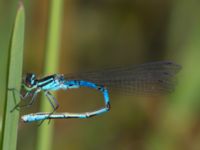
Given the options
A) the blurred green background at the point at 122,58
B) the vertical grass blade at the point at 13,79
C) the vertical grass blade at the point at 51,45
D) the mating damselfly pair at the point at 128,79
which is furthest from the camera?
the blurred green background at the point at 122,58

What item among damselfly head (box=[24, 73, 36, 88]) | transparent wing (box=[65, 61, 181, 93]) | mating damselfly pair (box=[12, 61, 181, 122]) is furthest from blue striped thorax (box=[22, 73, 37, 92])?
transparent wing (box=[65, 61, 181, 93])

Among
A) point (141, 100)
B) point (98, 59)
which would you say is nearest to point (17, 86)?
point (141, 100)

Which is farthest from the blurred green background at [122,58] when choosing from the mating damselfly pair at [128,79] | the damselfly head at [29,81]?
the mating damselfly pair at [128,79]

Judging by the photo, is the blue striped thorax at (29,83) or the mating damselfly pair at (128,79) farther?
the mating damselfly pair at (128,79)

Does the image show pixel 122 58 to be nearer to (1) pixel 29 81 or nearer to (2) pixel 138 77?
(2) pixel 138 77

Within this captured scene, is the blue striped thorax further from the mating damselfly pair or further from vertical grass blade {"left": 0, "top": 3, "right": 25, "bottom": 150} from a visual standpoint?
vertical grass blade {"left": 0, "top": 3, "right": 25, "bottom": 150}

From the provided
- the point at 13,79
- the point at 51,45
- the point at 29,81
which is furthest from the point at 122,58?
the point at 13,79

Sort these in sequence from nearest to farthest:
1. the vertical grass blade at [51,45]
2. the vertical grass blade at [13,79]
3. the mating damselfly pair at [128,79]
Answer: the vertical grass blade at [13,79]
the vertical grass blade at [51,45]
the mating damselfly pair at [128,79]

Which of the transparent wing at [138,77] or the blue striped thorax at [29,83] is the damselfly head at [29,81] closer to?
the blue striped thorax at [29,83]
